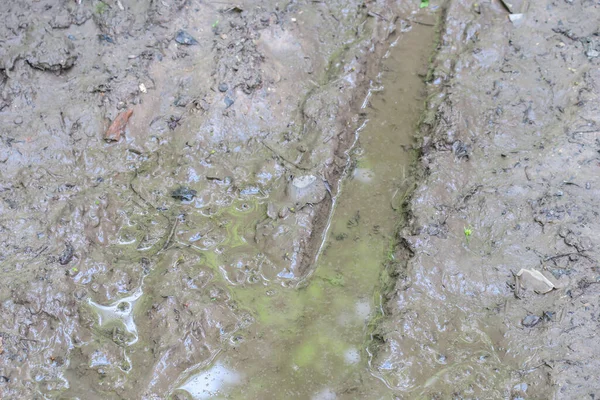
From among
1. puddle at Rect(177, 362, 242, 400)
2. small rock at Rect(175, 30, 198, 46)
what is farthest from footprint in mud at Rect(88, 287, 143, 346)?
small rock at Rect(175, 30, 198, 46)

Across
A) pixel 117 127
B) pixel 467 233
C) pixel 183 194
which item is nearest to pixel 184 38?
pixel 117 127

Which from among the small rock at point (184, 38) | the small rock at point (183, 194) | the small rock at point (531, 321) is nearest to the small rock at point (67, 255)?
the small rock at point (183, 194)

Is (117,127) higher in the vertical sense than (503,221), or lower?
higher

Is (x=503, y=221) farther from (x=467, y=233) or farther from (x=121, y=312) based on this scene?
(x=121, y=312)

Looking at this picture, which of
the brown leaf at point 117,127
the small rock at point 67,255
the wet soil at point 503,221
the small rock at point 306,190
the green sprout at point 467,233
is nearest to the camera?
the wet soil at point 503,221

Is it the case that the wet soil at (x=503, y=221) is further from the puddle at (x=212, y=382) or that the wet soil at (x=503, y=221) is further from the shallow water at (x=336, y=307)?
the puddle at (x=212, y=382)
